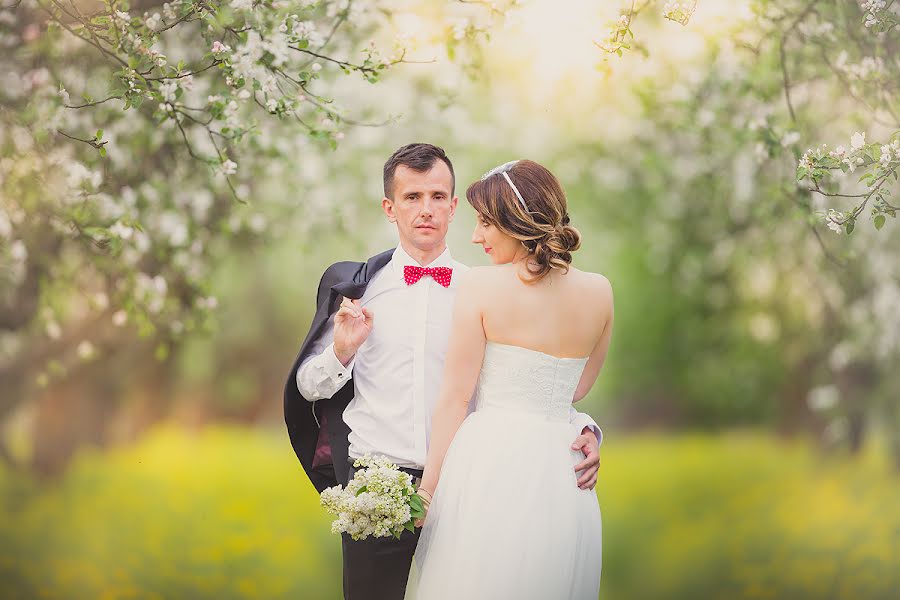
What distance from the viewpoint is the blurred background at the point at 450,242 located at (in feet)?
13.5

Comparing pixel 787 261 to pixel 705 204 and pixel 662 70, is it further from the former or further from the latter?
pixel 662 70

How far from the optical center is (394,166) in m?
3.24

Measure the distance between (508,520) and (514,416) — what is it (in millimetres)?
323

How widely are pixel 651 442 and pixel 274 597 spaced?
7.27 m

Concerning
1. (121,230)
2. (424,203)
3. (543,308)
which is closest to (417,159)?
(424,203)

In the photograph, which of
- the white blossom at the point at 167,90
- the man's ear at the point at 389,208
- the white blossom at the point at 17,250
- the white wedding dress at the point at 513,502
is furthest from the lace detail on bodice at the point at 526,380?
the white blossom at the point at 17,250

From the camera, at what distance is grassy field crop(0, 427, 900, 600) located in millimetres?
7574

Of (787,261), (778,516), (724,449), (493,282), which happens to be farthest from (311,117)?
(724,449)

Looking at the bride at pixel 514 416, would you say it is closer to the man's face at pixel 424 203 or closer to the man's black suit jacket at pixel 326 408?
the man's face at pixel 424 203

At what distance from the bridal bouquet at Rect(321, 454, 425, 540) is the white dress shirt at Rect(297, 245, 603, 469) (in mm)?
283

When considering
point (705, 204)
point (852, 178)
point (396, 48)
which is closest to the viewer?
point (396, 48)

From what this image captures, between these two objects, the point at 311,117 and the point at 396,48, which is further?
the point at 311,117

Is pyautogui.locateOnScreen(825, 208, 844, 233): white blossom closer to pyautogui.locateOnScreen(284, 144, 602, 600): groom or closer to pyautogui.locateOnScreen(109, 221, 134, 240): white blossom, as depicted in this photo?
pyautogui.locateOnScreen(284, 144, 602, 600): groom

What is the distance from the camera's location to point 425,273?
10.7 ft
